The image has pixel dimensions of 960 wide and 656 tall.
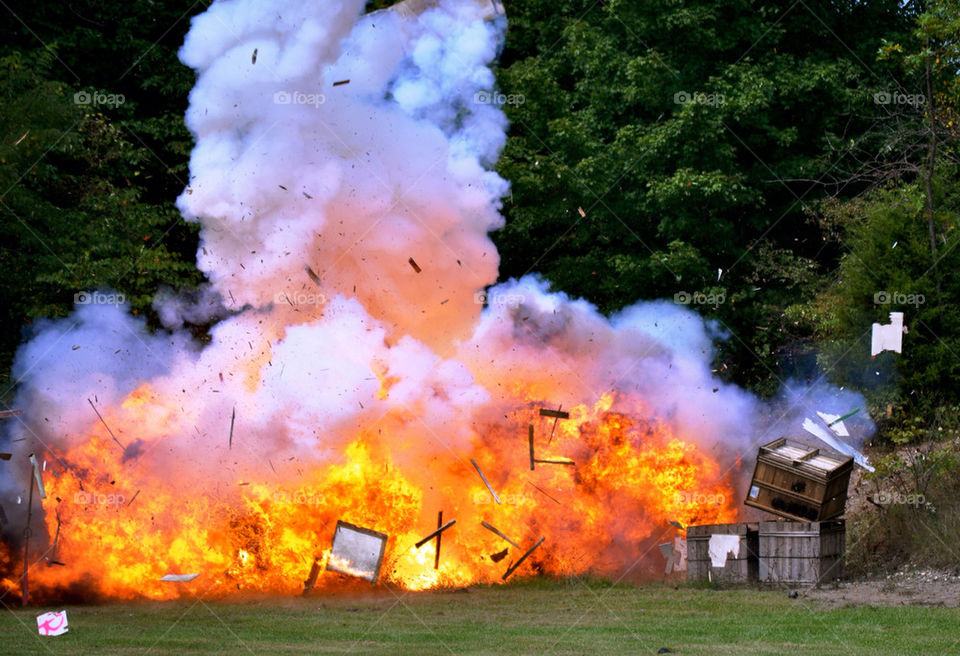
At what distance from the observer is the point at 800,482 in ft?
56.0

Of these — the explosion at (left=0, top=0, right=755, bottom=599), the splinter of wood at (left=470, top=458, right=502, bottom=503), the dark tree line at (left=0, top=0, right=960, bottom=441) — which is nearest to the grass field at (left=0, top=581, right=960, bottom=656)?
the explosion at (left=0, top=0, right=755, bottom=599)

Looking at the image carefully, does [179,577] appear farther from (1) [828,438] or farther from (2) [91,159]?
(2) [91,159]

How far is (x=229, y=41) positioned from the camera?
788 inches

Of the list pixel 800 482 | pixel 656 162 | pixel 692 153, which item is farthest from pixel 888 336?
pixel 656 162

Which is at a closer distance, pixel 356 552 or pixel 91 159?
pixel 356 552

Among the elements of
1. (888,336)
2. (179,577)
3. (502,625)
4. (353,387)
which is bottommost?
(502,625)

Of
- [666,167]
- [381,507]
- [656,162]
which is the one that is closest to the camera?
[381,507]

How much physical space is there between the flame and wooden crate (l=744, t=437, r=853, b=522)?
180cm

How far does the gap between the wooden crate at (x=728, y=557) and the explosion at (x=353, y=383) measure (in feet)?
4.56

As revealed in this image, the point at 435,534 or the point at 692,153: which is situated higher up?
the point at 692,153

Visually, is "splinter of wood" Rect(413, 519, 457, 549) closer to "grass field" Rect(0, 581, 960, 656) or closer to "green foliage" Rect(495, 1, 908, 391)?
"grass field" Rect(0, 581, 960, 656)

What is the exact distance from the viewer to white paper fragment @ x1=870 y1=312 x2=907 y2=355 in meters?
22.4

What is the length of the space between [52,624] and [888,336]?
607 inches

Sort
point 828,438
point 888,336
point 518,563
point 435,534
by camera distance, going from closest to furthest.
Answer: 1. point 435,534
2. point 518,563
3. point 828,438
4. point 888,336
